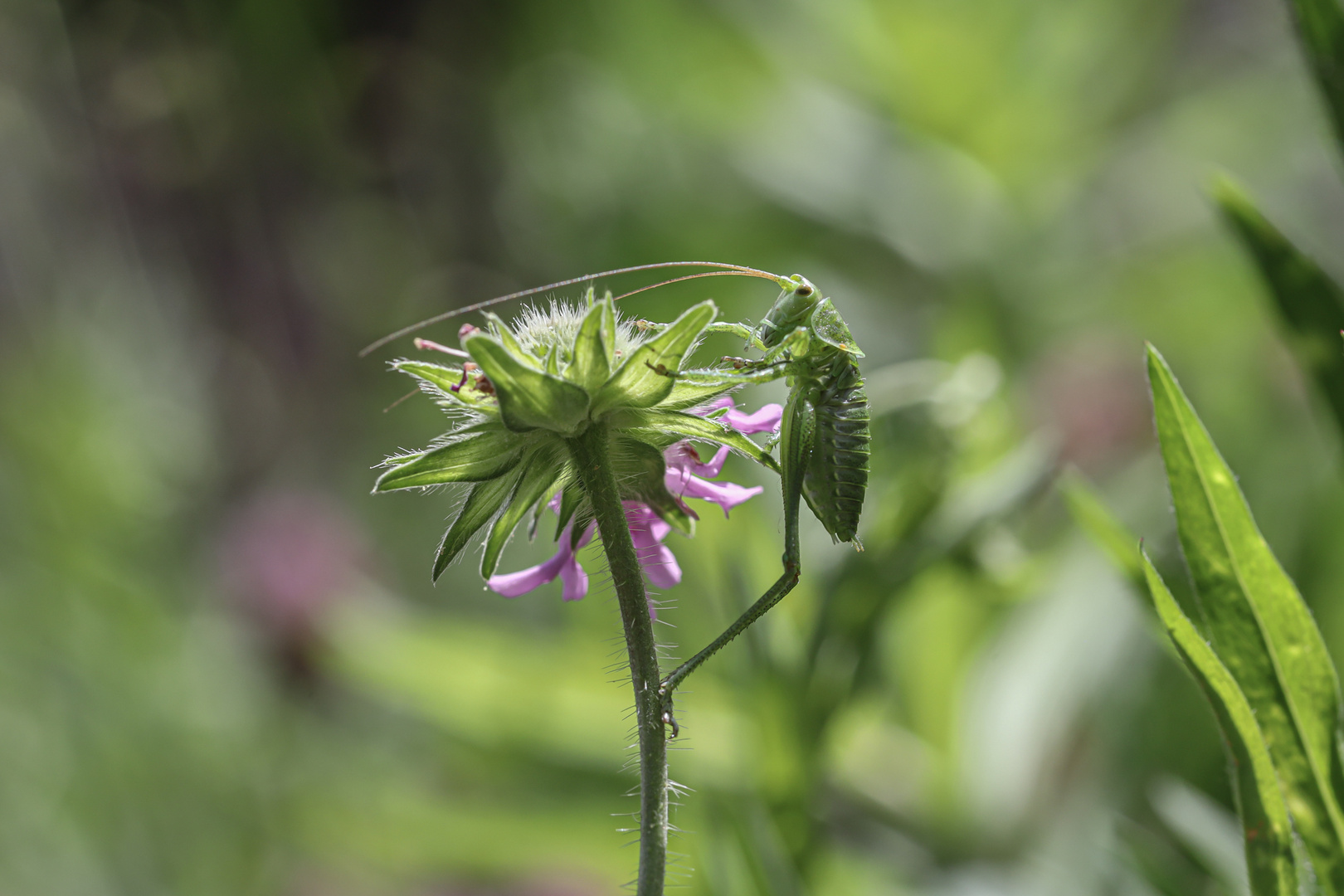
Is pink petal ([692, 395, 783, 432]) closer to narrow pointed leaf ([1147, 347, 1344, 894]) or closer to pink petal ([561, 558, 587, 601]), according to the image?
pink petal ([561, 558, 587, 601])

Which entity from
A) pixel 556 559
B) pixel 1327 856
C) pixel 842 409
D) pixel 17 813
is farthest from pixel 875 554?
pixel 17 813

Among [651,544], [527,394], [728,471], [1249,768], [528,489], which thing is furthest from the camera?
[728,471]

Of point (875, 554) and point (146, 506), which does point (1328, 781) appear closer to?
point (875, 554)

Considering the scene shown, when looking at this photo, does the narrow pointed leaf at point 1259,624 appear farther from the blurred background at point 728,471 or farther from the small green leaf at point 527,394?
the small green leaf at point 527,394

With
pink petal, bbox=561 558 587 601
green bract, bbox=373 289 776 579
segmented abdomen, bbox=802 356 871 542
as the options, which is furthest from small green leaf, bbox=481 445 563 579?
segmented abdomen, bbox=802 356 871 542

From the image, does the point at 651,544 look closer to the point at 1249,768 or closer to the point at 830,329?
the point at 830,329

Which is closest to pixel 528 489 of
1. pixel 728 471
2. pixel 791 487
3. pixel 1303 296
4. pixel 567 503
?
pixel 567 503

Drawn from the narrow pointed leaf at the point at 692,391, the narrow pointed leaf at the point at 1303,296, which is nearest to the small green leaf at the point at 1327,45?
the narrow pointed leaf at the point at 1303,296
